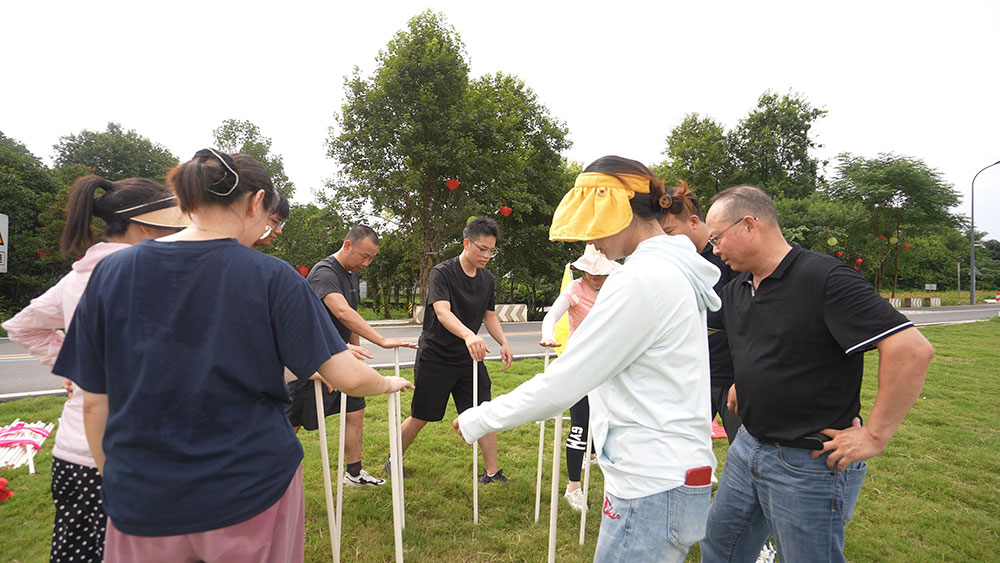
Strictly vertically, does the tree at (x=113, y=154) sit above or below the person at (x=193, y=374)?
above

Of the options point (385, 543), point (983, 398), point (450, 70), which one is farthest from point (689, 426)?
point (450, 70)

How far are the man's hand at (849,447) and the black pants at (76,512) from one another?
9.43ft

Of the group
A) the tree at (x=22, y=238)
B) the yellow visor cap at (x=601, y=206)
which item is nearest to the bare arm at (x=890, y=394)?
the yellow visor cap at (x=601, y=206)

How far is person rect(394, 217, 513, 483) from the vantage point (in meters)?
4.23

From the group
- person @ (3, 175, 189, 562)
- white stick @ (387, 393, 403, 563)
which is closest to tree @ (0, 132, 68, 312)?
person @ (3, 175, 189, 562)

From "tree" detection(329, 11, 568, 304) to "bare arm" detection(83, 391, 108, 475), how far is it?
16594 millimetres

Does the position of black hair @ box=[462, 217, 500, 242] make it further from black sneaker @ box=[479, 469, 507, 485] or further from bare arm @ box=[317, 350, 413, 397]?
bare arm @ box=[317, 350, 413, 397]

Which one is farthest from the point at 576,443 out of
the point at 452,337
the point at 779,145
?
the point at 779,145

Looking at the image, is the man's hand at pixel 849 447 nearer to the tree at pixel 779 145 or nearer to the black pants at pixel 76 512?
the black pants at pixel 76 512

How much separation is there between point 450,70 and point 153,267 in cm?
1916

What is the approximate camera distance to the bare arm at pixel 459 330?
3592 millimetres

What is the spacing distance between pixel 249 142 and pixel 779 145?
35282 mm

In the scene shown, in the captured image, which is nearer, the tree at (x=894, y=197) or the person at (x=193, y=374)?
the person at (x=193, y=374)

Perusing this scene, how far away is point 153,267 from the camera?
1.33 metres
